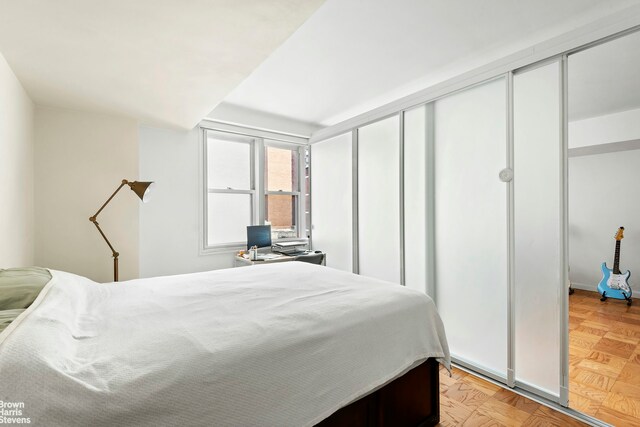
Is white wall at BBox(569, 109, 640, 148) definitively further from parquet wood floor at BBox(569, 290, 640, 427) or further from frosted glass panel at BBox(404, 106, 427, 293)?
frosted glass panel at BBox(404, 106, 427, 293)

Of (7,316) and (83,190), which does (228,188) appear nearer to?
(83,190)

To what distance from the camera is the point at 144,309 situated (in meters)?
1.56

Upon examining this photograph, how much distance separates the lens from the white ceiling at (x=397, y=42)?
2.00m

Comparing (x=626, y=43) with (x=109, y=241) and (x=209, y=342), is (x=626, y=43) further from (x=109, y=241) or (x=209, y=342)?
(x=109, y=241)

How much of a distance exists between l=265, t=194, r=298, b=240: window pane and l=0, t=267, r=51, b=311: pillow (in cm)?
301

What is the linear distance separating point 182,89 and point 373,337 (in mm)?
2310

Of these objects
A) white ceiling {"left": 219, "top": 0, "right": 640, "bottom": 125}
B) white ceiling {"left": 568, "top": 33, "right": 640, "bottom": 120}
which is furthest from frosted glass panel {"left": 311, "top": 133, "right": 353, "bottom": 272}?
white ceiling {"left": 568, "top": 33, "right": 640, "bottom": 120}

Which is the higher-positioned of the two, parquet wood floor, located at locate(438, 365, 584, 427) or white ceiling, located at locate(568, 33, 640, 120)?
white ceiling, located at locate(568, 33, 640, 120)

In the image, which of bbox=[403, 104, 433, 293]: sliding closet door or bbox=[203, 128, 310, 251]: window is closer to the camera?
bbox=[403, 104, 433, 293]: sliding closet door

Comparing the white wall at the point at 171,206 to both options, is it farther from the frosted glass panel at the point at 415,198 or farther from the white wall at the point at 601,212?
the white wall at the point at 601,212

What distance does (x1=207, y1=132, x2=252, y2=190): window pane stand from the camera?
3.97 metres

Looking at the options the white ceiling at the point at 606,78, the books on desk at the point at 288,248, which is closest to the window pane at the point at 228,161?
the books on desk at the point at 288,248

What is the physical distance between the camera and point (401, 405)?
166 centimetres

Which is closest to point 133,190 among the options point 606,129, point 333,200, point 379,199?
point 333,200
